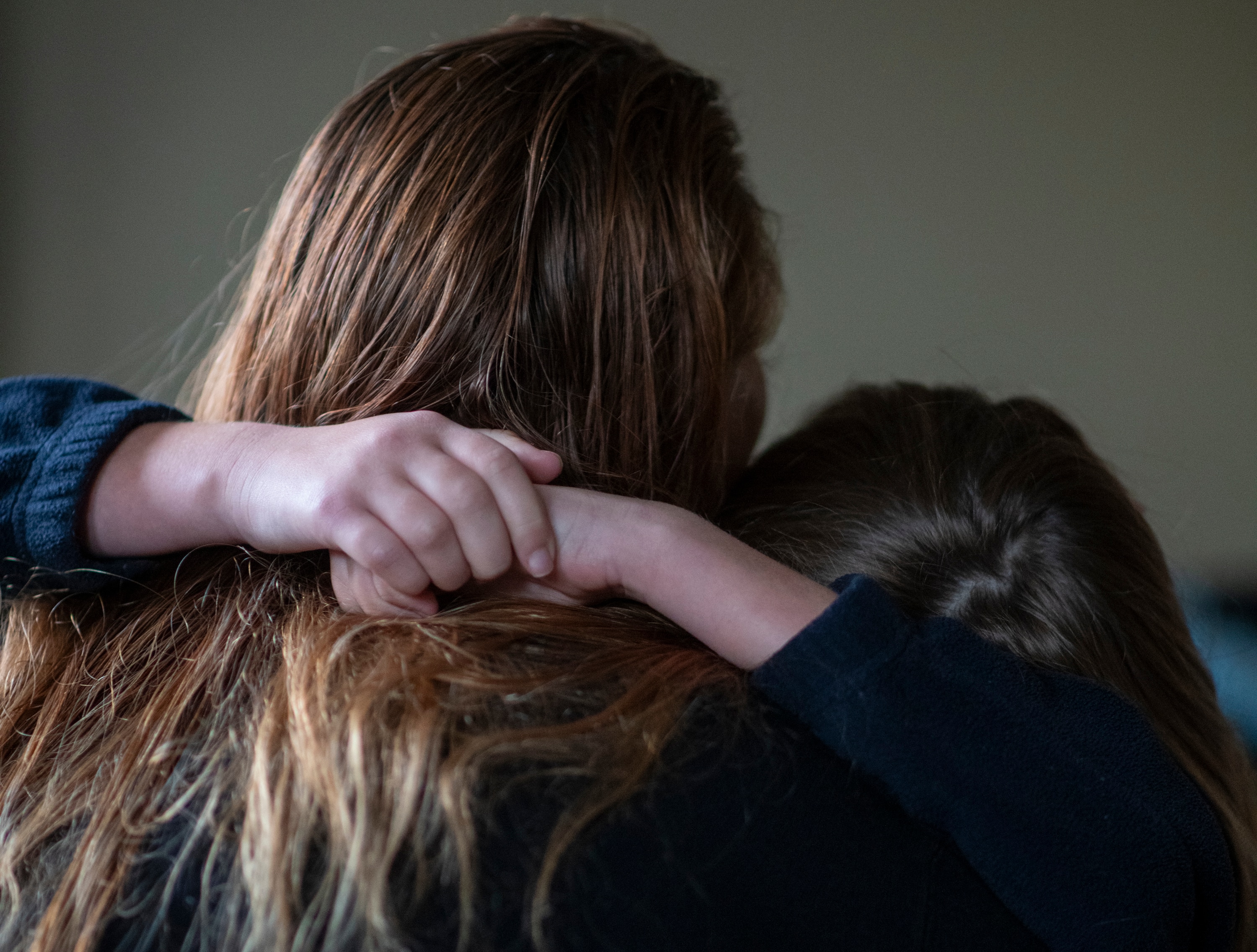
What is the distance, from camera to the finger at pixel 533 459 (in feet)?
2.02

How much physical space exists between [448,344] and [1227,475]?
1.90 metres

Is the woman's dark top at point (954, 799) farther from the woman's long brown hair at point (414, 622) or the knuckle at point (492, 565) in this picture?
the knuckle at point (492, 565)

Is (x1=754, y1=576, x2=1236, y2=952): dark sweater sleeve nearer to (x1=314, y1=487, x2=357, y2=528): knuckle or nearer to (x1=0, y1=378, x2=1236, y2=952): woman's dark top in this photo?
(x1=0, y1=378, x2=1236, y2=952): woman's dark top

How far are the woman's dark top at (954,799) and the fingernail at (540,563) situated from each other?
0.48 feet

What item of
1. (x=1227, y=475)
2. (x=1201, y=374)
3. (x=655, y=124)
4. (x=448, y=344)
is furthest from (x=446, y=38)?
(x=1227, y=475)

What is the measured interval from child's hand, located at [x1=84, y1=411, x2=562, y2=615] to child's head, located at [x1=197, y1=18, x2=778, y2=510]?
0.28ft

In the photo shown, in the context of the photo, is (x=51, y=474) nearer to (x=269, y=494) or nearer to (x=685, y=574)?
(x=269, y=494)

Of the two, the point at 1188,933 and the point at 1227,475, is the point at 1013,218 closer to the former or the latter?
the point at 1227,475

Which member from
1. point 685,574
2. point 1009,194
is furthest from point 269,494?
point 1009,194

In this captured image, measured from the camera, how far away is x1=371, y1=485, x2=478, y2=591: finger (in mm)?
561

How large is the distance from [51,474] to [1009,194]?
184cm

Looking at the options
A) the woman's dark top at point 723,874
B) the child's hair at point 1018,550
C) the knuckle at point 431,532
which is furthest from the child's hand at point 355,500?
the child's hair at point 1018,550

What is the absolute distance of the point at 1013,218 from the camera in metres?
1.96

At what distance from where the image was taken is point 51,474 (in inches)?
25.7
